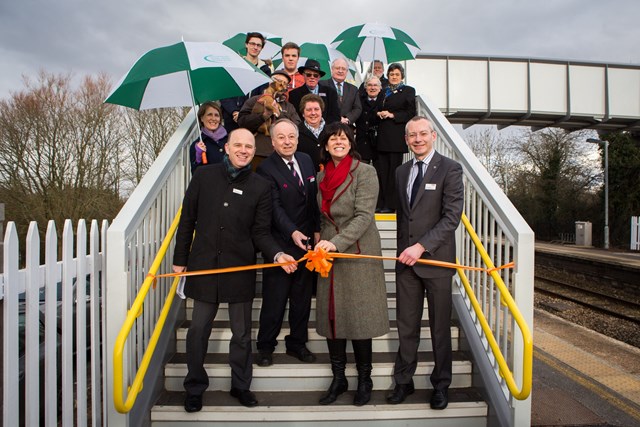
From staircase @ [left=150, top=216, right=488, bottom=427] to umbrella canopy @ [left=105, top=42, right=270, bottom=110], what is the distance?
6.88 ft

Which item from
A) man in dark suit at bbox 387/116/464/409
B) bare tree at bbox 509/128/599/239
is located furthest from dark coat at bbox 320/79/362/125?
bare tree at bbox 509/128/599/239

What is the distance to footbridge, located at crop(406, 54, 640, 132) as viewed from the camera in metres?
15.0

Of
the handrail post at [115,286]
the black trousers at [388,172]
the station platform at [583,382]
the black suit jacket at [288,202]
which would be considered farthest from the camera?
the black trousers at [388,172]

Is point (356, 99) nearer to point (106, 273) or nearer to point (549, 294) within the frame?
point (106, 273)

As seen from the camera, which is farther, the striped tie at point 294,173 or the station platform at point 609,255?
the station platform at point 609,255

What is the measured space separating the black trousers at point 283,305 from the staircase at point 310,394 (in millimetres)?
171

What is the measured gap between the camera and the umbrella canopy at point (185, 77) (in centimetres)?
362

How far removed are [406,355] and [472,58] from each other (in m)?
13.7

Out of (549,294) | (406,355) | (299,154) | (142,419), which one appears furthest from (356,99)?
(549,294)

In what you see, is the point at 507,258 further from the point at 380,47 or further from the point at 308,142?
the point at 380,47

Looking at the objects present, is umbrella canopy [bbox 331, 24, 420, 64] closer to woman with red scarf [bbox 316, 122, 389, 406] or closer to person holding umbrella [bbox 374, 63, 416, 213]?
person holding umbrella [bbox 374, 63, 416, 213]

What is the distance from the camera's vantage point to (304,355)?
3689 mm

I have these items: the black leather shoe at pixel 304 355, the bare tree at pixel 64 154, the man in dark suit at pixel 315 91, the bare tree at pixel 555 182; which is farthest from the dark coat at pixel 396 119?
the bare tree at pixel 555 182

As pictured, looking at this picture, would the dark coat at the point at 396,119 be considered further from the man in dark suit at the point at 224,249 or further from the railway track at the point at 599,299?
the railway track at the point at 599,299
